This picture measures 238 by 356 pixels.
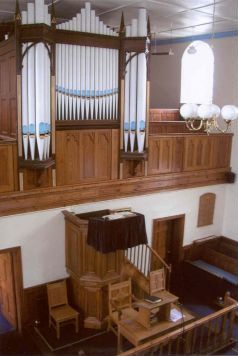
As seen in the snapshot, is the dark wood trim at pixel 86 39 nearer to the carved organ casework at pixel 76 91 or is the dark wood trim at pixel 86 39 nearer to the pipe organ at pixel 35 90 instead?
the carved organ casework at pixel 76 91

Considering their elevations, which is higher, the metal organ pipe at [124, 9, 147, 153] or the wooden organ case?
the metal organ pipe at [124, 9, 147, 153]

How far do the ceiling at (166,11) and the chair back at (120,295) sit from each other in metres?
6.59

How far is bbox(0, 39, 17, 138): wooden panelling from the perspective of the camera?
8.89 meters

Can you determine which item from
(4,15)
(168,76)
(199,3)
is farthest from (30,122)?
(168,76)

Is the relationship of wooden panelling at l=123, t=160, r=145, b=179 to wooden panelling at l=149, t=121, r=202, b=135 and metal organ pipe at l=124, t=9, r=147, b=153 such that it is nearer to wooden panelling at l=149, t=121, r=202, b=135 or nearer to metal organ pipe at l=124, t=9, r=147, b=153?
metal organ pipe at l=124, t=9, r=147, b=153

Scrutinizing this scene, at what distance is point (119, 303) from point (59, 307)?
1520 millimetres

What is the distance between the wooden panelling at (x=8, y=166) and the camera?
29.4ft

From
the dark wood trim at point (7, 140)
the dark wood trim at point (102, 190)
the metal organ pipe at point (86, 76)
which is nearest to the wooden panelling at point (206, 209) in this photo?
the dark wood trim at point (102, 190)

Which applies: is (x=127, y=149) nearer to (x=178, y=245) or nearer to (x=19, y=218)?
(x=19, y=218)

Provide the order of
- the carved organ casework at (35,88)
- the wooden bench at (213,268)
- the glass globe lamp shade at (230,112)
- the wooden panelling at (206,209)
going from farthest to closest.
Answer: the wooden panelling at (206,209) < the wooden bench at (213,268) < the carved organ casework at (35,88) < the glass globe lamp shade at (230,112)

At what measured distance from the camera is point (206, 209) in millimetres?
13227

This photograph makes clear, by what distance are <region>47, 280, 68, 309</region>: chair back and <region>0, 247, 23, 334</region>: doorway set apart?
73 cm

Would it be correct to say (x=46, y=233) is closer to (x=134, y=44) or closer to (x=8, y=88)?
(x=8, y=88)

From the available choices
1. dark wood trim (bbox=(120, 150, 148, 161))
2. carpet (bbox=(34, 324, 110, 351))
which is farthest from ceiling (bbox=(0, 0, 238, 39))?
carpet (bbox=(34, 324, 110, 351))
